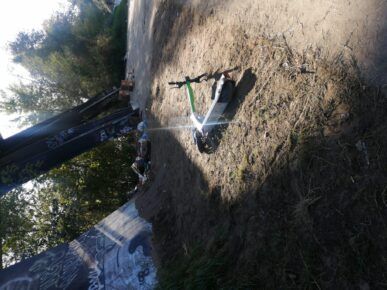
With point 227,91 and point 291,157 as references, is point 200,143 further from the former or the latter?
point 291,157

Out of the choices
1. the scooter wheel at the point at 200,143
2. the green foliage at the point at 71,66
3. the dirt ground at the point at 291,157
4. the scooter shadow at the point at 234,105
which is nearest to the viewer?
the dirt ground at the point at 291,157

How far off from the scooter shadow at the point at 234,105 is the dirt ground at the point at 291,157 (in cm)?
2

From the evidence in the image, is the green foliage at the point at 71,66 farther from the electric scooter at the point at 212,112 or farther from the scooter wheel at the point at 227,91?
the scooter wheel at the point at 227,91

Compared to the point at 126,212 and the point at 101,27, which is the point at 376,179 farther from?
the point at 101,27

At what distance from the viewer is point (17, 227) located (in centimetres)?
1262

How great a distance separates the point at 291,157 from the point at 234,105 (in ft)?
4.57

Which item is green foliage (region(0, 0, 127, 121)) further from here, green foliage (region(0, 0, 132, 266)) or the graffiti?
the graffiti

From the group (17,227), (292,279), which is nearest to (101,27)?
(17,227)

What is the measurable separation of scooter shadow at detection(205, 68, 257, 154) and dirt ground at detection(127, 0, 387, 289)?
2cm

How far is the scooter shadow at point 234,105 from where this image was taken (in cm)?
443

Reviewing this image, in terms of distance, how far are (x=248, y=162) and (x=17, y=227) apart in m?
11.0

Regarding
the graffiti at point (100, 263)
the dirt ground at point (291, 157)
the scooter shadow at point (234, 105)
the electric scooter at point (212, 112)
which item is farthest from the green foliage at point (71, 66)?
the scooter shadow at point (234, 105)

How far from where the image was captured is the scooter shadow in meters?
4.43

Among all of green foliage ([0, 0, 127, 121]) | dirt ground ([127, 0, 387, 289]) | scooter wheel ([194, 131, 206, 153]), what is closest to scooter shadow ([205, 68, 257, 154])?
dirt ground ([127, 0, 387, 289])
